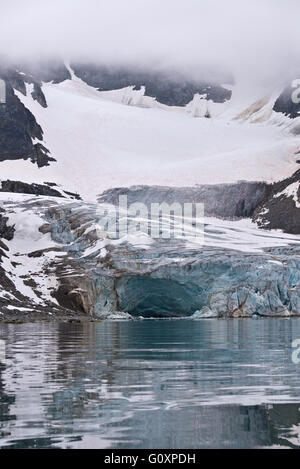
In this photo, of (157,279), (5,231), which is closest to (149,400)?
(157,279)

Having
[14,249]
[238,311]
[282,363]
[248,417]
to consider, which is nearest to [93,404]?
[248,417]

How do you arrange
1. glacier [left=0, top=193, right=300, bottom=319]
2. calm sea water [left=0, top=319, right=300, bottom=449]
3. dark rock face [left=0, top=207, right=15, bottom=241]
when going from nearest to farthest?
1. calm sea water [left=0, top=319, right=300, bottom=449]
2. glacier [left=0, top=193, right=300, bottom=319]
3. dark rock face [left=0, top=207, right=15, bottom=241]

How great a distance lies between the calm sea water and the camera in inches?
770

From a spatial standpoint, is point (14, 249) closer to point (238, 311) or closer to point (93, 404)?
point (238, 311)

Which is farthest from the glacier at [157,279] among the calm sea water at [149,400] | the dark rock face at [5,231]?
the calm sea water at [149,400]

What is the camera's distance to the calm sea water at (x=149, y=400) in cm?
1955

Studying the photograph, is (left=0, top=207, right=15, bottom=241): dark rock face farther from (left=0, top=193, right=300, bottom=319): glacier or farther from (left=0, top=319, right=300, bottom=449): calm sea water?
(left=0, top=319, right=300, bottom=449): calm sea water

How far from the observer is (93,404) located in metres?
24.0

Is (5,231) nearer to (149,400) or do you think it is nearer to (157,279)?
(157,279)

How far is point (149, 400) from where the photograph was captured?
81.6 ft

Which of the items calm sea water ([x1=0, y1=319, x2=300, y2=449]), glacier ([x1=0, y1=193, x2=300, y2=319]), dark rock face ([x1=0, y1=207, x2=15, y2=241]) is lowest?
calm sea water ([x1=0, y1=319, x2=300, y2=449])

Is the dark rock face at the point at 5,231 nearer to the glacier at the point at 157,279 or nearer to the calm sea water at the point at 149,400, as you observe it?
the glacier at the point at 157,279

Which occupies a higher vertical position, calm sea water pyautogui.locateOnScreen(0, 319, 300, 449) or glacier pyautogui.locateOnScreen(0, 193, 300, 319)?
glacier pyautogui.locateOnScreen(0, 193, 300, 319)

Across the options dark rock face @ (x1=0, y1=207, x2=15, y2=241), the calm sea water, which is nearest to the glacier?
dark rock face @ (x1=0, y1=207, x2=15, y2=241)
